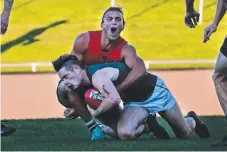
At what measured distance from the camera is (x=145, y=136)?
9586 millimetres

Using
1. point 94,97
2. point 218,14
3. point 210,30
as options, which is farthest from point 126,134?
point 218,14

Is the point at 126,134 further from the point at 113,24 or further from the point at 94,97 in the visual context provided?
the point at 113,24

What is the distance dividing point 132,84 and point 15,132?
6.22 feet

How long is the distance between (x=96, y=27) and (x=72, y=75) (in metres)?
23.0

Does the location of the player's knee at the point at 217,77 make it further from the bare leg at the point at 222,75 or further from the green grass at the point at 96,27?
the green grass at the point at 96,27

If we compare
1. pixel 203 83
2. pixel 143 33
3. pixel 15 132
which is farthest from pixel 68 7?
pixel 15 132

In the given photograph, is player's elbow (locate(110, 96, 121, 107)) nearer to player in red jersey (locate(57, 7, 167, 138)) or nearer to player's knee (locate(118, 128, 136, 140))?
player in red jersey (locate(57, 7, 167, 138))

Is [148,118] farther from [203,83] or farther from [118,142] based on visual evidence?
[203,83]

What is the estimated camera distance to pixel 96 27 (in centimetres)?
3173

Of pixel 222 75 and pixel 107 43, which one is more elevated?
pixel 107 43

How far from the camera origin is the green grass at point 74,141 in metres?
7.92

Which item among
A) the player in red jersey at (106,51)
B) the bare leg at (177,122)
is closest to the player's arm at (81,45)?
the player in red jersey at (106,51)

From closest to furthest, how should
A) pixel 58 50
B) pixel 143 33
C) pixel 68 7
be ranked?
pixel 58 50
pixel 143 33
pixel 68 7

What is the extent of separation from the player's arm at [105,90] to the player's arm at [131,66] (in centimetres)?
18
